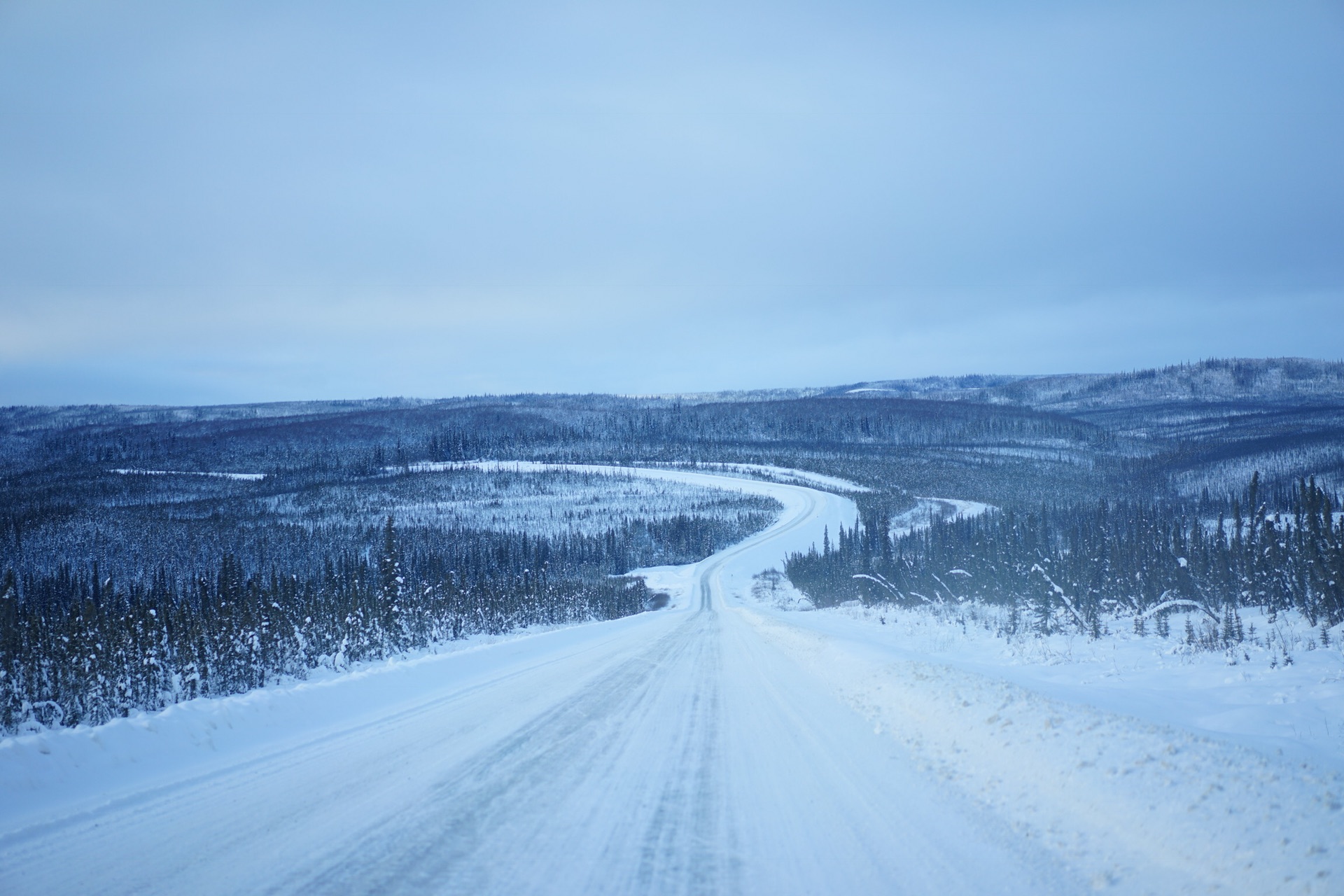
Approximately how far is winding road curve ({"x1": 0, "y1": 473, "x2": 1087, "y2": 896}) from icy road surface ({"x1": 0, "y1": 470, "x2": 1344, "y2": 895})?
0.03 metres

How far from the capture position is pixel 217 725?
29.4ft

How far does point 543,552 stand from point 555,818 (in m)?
94.1

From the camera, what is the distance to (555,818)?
17.3ft

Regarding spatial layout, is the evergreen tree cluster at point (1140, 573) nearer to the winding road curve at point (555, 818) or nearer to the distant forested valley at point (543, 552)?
the distant forested valley at point (543, 552)

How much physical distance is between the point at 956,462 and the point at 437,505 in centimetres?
12203

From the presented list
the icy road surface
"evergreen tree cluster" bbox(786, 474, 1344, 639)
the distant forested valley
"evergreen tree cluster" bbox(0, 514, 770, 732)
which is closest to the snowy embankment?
the icy road surface

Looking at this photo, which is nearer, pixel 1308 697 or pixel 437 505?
pixel 1308 697

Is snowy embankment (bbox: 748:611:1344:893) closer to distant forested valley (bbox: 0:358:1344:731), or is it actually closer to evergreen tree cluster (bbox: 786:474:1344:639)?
distant forested valley (bbox: 0:358:1344:731)

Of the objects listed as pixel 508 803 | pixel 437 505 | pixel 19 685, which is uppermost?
pixel 508 803

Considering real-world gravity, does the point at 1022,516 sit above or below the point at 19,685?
below

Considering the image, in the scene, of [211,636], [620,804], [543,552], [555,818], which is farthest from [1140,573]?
[543,552]

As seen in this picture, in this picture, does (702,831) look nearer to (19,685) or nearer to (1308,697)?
(1308,697)

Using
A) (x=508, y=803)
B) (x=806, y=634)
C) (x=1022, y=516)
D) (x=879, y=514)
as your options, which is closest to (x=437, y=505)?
(x=879, y=514)

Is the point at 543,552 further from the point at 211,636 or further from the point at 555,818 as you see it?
the point at 555,818
